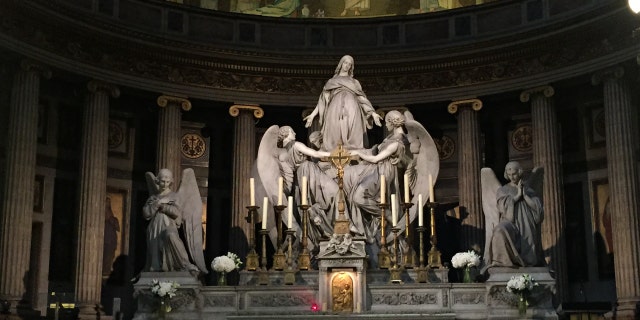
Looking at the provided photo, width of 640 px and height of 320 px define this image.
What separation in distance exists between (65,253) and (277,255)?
432 inches

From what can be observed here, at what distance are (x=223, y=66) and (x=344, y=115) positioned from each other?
9.74 meters

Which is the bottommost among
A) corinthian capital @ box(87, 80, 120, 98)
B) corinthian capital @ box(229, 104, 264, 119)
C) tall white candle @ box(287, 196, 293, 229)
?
tall white candle @ box(287, 196, 293, 229)

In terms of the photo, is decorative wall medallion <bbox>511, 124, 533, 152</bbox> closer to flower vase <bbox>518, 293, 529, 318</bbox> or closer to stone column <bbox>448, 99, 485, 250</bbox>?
stone column <bbox>448, 99, 485, 250</bbox>

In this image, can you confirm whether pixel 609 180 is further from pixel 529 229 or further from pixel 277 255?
pixel 277 255

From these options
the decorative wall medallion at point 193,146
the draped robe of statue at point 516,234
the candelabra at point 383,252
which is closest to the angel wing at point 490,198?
the draped robe of statue at point 516,234

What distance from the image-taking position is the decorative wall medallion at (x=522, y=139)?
2811cm

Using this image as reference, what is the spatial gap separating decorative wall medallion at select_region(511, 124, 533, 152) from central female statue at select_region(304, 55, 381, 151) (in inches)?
406

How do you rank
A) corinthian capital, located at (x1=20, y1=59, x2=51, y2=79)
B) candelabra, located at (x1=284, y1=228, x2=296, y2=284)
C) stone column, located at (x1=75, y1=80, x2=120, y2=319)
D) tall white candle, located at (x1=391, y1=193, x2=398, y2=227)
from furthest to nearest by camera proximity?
stone column, located at (x1=75, y1=80, x2=120, y2=319) → corinthian capital, located at (x1=20, y1=59, x2=51, y2=79) → candelabra, located at (x1=284, y1=228, x2=296, y2=284) → tall white candle, located at (x1=391, y1=193, x2=398, y2=227)

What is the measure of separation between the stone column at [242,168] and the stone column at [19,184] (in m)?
6.15

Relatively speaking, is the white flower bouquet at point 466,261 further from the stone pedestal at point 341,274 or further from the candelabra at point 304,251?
the candelabra at point 304,251

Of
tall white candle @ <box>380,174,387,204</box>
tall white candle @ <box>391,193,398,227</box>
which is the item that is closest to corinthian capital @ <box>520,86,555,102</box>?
tall white candle @ <box>380,174,387,204</box>

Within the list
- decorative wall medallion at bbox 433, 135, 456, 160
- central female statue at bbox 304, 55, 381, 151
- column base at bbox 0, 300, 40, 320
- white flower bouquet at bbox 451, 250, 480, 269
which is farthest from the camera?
decorative wall medallion at bbox 433, 135, 456, 160

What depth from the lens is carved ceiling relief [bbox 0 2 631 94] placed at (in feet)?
80.8

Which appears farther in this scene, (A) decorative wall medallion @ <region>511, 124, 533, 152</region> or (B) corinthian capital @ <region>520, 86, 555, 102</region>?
(A) decorative wall medallion @ <region>511, 124, 533, 152</region>
